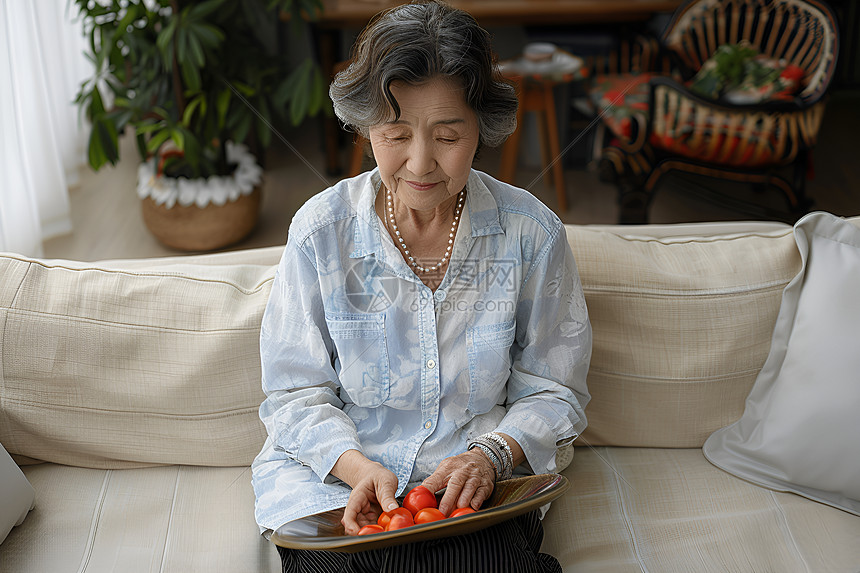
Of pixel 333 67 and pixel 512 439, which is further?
pixel 333 67

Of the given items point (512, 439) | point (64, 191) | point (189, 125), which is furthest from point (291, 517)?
point (64, 191)

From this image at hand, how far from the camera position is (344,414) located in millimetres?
1285

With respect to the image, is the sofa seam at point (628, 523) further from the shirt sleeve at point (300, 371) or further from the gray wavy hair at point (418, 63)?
the gray wavy hair at point (418, 63)

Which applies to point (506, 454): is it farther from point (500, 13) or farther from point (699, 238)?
point (500, 13)

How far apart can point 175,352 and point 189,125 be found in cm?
178

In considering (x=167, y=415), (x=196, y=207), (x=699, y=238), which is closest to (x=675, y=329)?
(x=699, y=238)

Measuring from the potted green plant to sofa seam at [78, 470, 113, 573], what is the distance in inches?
62.4

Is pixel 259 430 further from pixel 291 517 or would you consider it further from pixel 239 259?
pixel 239 259

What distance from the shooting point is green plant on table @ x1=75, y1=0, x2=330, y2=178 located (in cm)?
267

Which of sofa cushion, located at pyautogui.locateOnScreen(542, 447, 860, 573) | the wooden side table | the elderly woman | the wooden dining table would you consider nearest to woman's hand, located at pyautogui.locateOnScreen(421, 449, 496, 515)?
the elderly woman

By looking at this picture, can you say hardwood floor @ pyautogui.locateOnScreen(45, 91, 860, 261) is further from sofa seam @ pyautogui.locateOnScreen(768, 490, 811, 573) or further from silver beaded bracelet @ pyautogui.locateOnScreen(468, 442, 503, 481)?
silver beaded bracelet @ pyautogui.locateOnScreen(468, 442, 503, 481)

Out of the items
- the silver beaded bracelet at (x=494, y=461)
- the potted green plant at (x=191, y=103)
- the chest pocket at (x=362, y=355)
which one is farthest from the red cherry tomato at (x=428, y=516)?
the potted green plant at (x=191, y=103)

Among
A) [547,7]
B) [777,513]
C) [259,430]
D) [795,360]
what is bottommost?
[777,513]

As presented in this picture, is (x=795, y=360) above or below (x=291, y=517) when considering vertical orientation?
above
